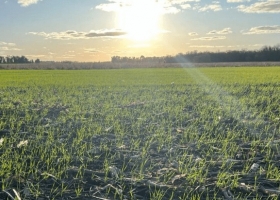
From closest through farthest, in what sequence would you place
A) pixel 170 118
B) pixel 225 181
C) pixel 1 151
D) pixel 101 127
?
1. pixel 225 181
2. pixel 1 151
3. pixel 101 127
4. pixel 170 118

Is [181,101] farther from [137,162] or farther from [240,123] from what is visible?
[137,162]

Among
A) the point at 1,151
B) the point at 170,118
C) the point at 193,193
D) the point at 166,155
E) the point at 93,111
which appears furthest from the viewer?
the point at 93,111

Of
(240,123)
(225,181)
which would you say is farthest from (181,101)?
(225,181)

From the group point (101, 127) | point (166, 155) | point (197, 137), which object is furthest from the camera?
point (101, 127)

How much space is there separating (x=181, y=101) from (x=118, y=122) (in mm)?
3437

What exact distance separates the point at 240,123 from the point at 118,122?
2.29 meters

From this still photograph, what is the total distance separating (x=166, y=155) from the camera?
4578mm

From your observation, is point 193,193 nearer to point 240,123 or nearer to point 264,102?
point 240,123

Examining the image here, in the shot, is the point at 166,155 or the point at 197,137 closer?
the point at 166,155

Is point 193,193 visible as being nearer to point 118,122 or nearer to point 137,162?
point 137,162

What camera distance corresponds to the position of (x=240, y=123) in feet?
21.7

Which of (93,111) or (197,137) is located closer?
(197,137)

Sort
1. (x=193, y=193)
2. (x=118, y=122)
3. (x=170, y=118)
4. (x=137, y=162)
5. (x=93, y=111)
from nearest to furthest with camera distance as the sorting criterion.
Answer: (x=193, y=193), (x=137, y=162), (x=118, y=122), (x=170, y=118), (x=93, y=111)

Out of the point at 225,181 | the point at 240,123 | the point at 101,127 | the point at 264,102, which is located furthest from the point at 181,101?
the point at 225,181
